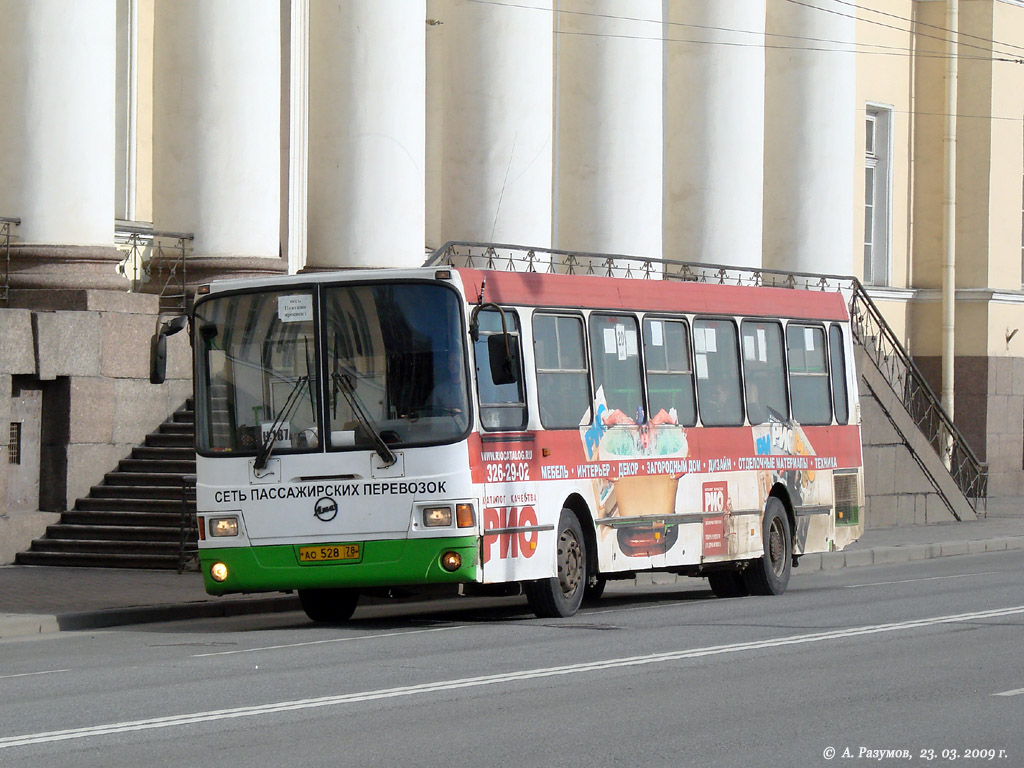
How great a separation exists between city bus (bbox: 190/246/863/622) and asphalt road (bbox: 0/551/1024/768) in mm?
589

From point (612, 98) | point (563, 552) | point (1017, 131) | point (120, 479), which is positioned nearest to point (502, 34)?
point (612, 98)

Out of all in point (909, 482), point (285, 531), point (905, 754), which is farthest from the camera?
point (909, 482)

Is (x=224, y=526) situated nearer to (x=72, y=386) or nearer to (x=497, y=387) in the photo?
(x=497, y=387)

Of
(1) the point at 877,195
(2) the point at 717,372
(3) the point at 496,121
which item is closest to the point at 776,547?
(2) the point at 717,372

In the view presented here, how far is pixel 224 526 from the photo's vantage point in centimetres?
1509

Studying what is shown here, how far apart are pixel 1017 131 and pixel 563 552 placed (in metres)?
27.4

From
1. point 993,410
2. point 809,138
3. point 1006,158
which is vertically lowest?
point 993,410

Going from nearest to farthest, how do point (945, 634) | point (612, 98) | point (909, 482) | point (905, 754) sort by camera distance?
point (905, 754) → point (945, 634) → point (612, 98) → point (909, 482)

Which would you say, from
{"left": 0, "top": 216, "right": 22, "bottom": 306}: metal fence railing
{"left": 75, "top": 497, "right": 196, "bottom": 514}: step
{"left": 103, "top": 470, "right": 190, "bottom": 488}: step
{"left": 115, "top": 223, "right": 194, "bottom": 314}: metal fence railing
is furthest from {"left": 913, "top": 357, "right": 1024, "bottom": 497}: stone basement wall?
{"left": 0, "top": 216, "right": 22, "bottom": 306}: metal fence railing

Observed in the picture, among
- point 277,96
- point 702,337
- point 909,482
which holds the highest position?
point 277,96

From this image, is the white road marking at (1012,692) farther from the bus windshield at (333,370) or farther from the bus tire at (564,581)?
the bus tire at (564,581)

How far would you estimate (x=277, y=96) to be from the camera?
78.5 ft

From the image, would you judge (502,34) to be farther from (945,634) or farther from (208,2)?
(945,634)

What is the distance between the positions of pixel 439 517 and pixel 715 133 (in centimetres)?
1780
